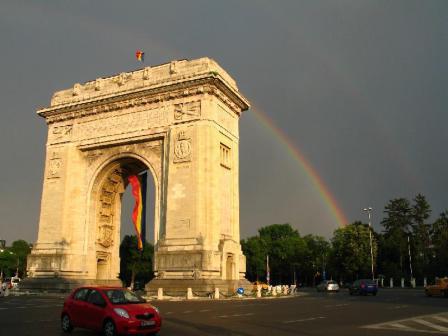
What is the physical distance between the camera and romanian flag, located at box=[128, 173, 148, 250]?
4306 cm

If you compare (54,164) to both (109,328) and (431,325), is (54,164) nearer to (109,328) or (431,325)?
(109,328)

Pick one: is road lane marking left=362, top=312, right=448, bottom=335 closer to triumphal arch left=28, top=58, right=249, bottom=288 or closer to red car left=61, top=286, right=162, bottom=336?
red car left=61, top=286, right=162, bottom=336

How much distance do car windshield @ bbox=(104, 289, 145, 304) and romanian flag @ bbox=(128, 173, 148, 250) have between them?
2928 cm

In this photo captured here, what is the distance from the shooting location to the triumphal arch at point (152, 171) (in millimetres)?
35375

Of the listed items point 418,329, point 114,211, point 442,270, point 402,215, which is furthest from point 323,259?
point 418,329

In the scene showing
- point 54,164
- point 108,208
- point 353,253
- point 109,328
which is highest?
point 54,164

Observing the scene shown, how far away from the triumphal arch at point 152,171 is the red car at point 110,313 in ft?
64.9

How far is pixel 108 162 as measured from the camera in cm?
4222

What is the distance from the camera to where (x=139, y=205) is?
43.6 metres

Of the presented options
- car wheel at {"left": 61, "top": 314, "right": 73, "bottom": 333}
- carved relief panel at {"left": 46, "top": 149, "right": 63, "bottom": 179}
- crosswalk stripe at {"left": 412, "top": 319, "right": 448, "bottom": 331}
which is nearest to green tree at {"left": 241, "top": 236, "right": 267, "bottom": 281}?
carved relief panel at {"left": 46, "top": 149, "right": 63, "bottom": 179}

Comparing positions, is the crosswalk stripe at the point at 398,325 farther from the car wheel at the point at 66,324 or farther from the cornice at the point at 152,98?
the cornice at the point at 152,98

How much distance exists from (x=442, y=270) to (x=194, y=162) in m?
50.0

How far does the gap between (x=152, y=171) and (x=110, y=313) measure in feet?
92.0

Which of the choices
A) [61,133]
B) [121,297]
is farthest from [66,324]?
[61,133]
